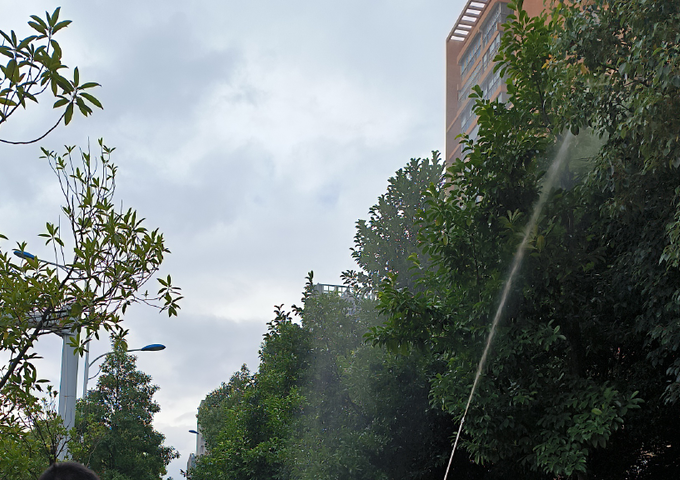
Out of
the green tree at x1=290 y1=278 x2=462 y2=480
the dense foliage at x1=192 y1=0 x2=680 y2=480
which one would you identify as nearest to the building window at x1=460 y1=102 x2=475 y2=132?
the green tree at x1=290 y1=278 x2=462 y2=480

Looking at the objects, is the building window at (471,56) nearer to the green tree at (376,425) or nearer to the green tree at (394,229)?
the green tree at (394,229)

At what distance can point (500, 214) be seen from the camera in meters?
10.4

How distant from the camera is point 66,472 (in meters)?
2.10

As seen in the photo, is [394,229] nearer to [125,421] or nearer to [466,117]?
[125,421]

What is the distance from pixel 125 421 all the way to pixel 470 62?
38.7 meters

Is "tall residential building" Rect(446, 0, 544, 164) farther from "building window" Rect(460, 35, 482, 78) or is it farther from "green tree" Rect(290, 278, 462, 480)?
"green tree" Rect(290, 278, 462, 480)

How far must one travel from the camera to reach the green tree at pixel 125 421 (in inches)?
1093

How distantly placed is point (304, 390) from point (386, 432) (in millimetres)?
4930

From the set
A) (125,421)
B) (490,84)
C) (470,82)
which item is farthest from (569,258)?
(470,82)

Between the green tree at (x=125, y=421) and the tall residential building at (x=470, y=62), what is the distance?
28457 mm

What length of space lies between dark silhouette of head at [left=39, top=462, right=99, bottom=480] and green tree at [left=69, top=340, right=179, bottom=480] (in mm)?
26484

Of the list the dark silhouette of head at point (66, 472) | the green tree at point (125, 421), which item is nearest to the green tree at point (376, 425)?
the dark silhouette of head at point (66, 472)

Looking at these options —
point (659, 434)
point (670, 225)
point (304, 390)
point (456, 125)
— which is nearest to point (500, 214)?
point (670, 225)

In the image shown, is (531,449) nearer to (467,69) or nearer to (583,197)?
(583,197)
